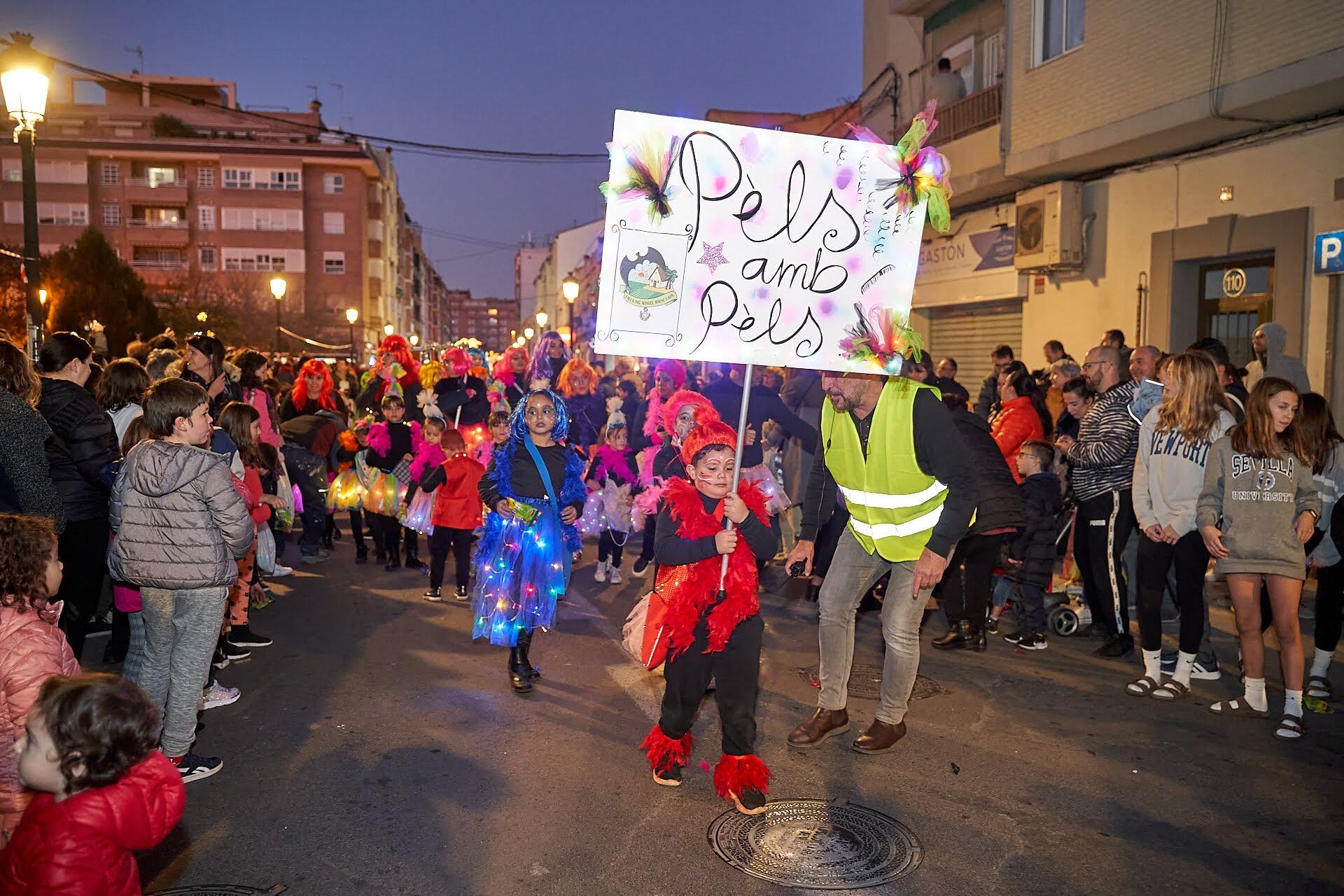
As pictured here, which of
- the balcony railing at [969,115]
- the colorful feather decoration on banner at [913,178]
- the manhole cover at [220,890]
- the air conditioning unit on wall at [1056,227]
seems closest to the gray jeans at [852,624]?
the colorful feather decoration on banner at [913,178]

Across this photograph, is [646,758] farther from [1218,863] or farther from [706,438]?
[1218,863]

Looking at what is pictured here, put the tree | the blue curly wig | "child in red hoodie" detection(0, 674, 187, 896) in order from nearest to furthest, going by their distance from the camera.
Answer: "child in red hoodie" detection(0, 674, 187, 896) → the blue curly wig → the tree

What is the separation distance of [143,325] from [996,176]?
36.0 m

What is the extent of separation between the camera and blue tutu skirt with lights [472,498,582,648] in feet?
20.3

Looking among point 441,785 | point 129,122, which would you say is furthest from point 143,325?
point 441,785

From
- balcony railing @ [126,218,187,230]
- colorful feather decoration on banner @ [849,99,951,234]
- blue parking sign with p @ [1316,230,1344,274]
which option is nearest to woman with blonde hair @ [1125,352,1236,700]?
colorful feather decoration on banner @ [849,99,951,234]

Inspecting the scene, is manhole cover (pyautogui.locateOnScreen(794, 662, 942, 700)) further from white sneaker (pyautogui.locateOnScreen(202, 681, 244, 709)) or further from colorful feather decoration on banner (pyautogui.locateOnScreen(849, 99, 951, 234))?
white sneaker (pyautogui.locateOnScreen(202, 681, 244, 709))

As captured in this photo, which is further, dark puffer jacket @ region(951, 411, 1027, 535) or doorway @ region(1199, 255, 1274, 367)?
doorway @ region(1199, 255, 1274, 367)

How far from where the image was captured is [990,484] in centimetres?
693

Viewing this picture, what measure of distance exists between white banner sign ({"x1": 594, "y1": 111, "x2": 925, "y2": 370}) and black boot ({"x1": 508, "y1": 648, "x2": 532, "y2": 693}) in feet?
8.59

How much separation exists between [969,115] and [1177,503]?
40.4 feet

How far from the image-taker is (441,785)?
15.3 ft

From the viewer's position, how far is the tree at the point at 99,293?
38.5m

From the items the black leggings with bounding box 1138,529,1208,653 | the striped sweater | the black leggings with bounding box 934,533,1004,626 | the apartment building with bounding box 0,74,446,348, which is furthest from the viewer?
the apartment building with bounding box 0,74,446,348
